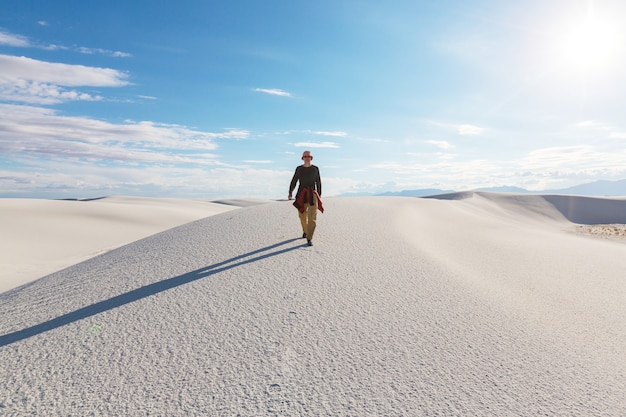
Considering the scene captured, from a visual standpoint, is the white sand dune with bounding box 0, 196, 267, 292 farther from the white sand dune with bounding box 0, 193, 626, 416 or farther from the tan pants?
the tan pants

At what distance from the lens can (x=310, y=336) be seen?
423 cm

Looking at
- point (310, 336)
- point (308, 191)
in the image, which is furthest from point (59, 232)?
point (310, 336)

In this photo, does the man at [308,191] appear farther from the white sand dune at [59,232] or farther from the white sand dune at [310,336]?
the white sand dune at [59,232]

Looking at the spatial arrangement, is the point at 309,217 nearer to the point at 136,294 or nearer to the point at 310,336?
the point at 136,294

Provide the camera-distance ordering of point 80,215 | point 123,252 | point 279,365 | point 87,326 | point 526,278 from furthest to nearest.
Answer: point 80,215 < point 123,252 < point 526,278 < point 87,326 < point 279,365

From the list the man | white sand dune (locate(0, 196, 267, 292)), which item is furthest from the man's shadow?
white sand dune (locate(0, 196, 267, 292))

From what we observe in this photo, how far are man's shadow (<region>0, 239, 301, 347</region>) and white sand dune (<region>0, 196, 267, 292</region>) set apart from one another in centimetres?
661

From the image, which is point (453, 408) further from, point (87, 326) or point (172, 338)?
point (87, 326)

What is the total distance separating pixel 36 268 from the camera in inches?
492

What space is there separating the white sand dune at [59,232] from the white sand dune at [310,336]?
697cm

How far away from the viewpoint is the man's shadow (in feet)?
14.8

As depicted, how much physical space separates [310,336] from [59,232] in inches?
898

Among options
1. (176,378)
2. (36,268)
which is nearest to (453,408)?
(176,378)

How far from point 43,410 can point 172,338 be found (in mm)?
1289
